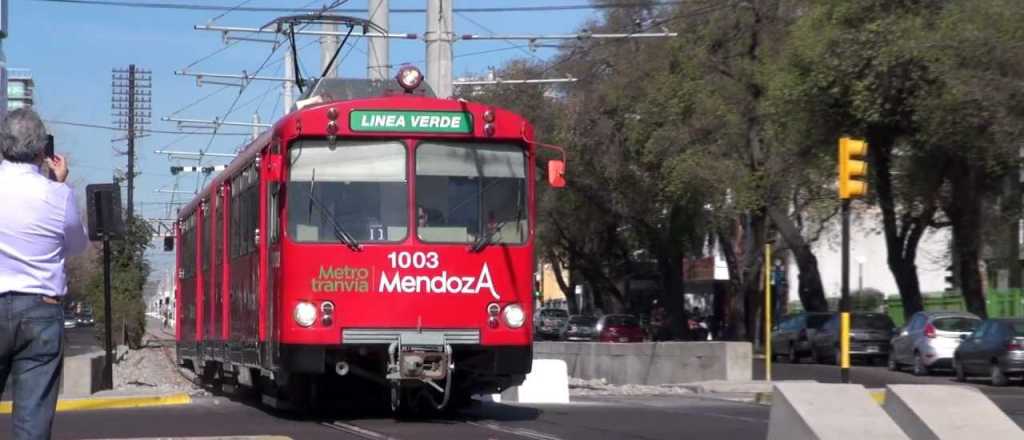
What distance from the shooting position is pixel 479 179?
15.0 meters

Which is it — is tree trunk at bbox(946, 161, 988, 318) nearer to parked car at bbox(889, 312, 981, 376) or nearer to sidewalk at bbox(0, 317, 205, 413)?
parked car at bbox(889, 312, 981, 376)

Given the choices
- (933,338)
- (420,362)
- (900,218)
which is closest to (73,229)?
(420,362)

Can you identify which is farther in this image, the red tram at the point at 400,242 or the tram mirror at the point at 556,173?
the tram mirror at the point at 556,173

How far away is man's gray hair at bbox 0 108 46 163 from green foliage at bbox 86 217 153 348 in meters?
41.2

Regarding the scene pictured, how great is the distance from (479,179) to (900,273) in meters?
28.5

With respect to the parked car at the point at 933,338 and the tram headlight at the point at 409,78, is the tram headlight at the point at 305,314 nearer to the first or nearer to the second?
the tram headlight at the point at 409,78

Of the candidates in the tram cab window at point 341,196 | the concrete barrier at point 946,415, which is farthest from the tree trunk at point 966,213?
the concrete barrier at point 946,415

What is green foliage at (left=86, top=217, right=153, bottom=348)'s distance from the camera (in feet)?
163

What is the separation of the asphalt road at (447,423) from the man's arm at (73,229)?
6843mm

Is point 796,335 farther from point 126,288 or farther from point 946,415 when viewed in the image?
point 946,415

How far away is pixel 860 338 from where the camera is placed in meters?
40.3

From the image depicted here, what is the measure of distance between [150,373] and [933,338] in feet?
55.0

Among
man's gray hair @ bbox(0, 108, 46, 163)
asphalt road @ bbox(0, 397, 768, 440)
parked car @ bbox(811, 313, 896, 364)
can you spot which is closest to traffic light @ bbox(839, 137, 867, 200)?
asphalt road @ bbox(0, 397, 768, 440)

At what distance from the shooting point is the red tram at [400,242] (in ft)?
47.8
